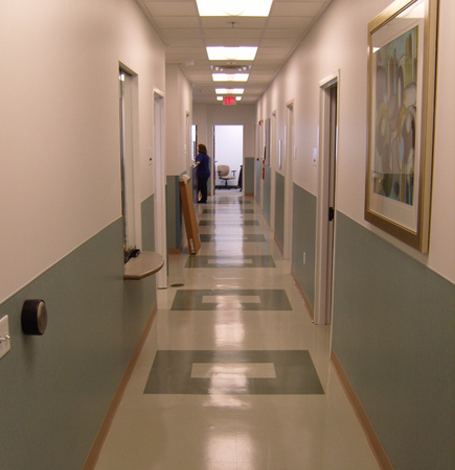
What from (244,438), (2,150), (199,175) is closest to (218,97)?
(199,175)

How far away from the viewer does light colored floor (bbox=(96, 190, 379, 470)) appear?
9.98ft

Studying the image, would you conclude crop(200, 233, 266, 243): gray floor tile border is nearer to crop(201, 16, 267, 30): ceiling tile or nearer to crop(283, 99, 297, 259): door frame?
crop(283, 99, 297, 259): door frame

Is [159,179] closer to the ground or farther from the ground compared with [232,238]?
farther from the ground

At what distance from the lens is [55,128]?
7.69 feet

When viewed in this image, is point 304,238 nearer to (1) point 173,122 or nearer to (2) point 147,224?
(2) point 147,224

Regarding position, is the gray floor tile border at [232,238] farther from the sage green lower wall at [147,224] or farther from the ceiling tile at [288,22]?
the ceiling tile at [288,22]

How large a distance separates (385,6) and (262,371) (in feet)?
8.29

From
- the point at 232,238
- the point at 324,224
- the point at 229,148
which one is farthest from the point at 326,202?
the point at 229,148

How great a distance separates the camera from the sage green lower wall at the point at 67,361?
1853 mm

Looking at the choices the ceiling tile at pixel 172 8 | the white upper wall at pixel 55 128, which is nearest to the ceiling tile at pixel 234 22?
the ceiling tile at pixel 172 8

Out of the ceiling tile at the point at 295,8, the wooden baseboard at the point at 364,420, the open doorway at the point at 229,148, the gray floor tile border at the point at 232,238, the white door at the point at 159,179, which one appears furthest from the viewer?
the open doorway at the point at 229,148

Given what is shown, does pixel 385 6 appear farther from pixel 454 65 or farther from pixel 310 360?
pixel 310 360

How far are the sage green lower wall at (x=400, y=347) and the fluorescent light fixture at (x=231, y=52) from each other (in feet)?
12.6

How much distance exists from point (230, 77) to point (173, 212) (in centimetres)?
321
